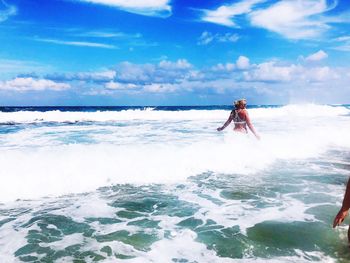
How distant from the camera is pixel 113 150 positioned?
37.1 ft

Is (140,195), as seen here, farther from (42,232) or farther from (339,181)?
(339,181)

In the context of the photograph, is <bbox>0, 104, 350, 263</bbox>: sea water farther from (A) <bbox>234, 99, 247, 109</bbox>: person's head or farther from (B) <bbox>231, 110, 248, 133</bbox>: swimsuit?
(A) <bbox>234, 99, 247, 109</bbox>: person's head

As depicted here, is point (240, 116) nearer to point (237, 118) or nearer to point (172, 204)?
point (237, 118)

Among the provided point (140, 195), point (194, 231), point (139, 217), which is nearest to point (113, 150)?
point (140, 195)

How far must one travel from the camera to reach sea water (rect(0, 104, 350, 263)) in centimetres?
483

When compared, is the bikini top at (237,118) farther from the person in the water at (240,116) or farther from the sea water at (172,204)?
the sea water at (172,204)

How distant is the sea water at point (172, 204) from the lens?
483 cm

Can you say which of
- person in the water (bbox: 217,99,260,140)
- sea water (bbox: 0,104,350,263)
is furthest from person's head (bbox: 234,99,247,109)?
sea water (bbox: 0,104,350,263)

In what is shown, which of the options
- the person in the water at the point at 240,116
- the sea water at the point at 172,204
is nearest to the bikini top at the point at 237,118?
the person in the water at the point at 240,116

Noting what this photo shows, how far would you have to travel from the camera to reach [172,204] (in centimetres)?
694

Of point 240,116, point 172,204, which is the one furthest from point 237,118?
point 172,204

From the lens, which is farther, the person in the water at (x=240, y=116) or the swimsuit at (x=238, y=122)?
the swimsuit at (x=238, y=122)

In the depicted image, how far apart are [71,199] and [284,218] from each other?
4.31 meters

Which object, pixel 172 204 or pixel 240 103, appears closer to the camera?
pixel 172 204
